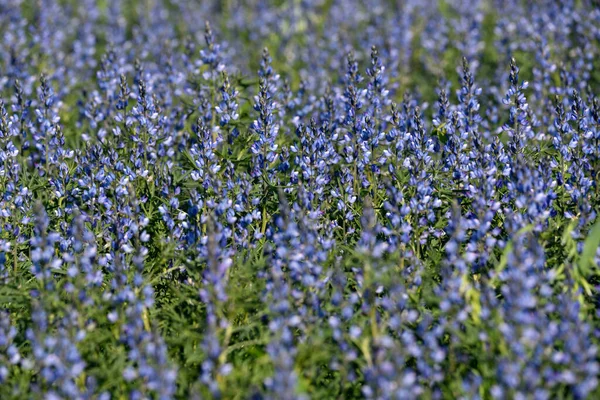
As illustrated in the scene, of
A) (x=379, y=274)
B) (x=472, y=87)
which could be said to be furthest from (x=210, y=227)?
(x=472, y=87)

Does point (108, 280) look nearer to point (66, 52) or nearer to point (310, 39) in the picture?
point (310, 39)

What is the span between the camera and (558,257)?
5.15 metres

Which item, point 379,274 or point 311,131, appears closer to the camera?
point 379,274

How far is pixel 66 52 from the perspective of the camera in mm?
10602

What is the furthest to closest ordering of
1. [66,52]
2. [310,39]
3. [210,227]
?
[66,52] < [310,39] < [210,227]

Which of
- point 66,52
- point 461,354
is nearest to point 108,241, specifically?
point 461,354

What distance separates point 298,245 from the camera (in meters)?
4.91

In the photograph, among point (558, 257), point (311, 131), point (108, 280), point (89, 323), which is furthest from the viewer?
point (311, 131)

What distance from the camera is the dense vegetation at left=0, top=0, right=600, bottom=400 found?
422 cm

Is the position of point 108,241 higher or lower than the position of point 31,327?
higher

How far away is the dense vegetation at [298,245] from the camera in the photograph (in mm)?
4223

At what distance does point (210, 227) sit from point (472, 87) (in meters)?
2.66

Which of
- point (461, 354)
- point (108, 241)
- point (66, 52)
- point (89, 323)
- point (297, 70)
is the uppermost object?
point (66, 52)

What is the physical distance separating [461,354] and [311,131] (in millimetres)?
2114
